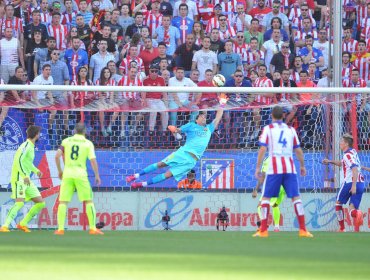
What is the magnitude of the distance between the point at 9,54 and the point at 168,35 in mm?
3811

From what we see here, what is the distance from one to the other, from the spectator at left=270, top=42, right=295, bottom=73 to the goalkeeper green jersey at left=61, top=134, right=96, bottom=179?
8908 millimetres

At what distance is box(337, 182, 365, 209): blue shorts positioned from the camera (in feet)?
65.2

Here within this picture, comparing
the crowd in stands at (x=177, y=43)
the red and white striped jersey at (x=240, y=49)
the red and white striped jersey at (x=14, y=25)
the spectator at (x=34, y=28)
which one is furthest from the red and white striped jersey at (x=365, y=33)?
the red and white striped jersey at (x=14, y=25)

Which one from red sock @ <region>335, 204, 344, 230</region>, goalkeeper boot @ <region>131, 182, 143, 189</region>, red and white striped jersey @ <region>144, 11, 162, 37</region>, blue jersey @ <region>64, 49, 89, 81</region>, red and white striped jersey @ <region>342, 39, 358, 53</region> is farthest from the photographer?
red and white striped jersey @ <region>342, 39, 358, 53</region>

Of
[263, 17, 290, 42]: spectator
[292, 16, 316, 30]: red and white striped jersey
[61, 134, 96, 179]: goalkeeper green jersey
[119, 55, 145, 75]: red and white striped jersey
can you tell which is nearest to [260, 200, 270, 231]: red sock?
[61, 134, 96, 179]: goalkeeper green jersey

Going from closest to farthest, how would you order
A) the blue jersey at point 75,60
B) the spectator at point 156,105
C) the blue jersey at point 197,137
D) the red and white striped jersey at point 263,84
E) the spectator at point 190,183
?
the blue jersey at point 197,137 → the spectator at point 190,183 → the spectator at point 156,105 → the red and white striped jersey at point 263,84 → the blue jersey at point 75,60

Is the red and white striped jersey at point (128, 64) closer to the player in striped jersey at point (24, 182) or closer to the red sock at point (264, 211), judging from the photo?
the player in striped jersey at point (24, 182)

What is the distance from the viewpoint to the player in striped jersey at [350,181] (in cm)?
1948

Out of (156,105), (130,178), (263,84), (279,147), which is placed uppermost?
(263,84)

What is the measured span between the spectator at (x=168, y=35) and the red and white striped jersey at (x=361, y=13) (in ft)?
15.1

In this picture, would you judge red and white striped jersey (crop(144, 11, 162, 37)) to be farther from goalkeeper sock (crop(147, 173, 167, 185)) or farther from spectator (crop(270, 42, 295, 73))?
goalkeeper sock (crop(147, 173, 167, 185))

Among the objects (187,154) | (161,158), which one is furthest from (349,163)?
(161,158)

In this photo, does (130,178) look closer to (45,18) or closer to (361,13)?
(45,18)

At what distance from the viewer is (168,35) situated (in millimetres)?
25844
